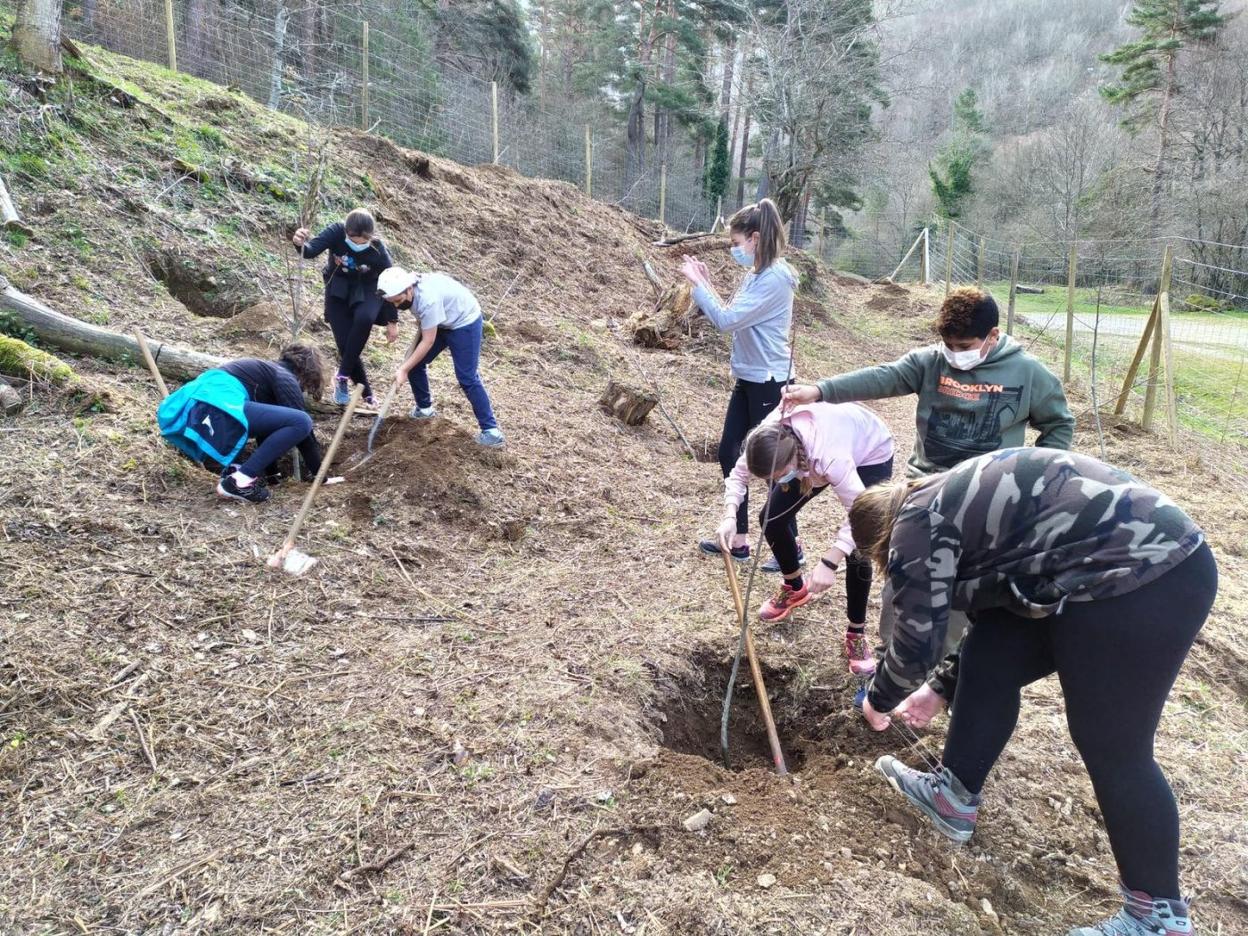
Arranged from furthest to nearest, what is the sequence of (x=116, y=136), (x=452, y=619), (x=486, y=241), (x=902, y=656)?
(x=486, y=241)
(x=116, y=136)
(x=452, y=619)
(x=902, y=656)

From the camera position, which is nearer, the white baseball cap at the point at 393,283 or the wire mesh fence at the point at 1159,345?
the white baseball cap at the point at 393,283

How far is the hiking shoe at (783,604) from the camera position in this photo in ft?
11.1

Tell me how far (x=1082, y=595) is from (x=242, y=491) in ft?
11.7

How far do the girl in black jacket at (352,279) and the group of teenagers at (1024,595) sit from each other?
311 cm

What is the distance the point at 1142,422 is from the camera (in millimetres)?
7211

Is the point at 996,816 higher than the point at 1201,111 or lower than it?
lower

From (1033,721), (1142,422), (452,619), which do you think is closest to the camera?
(1033,721)

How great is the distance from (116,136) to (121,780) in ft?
21.0

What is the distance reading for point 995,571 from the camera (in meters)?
1.79

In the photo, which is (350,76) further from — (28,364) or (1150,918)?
(1150,918)

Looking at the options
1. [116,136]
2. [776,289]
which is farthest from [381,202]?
[776,289]

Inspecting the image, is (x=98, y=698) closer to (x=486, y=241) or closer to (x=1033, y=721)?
(x=1033, y=721)

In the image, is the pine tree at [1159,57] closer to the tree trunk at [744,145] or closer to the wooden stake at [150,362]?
the tree trunk at [744,145]

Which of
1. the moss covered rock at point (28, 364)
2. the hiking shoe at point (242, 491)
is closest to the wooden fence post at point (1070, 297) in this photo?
the hiking shoe at point (242, 491)
